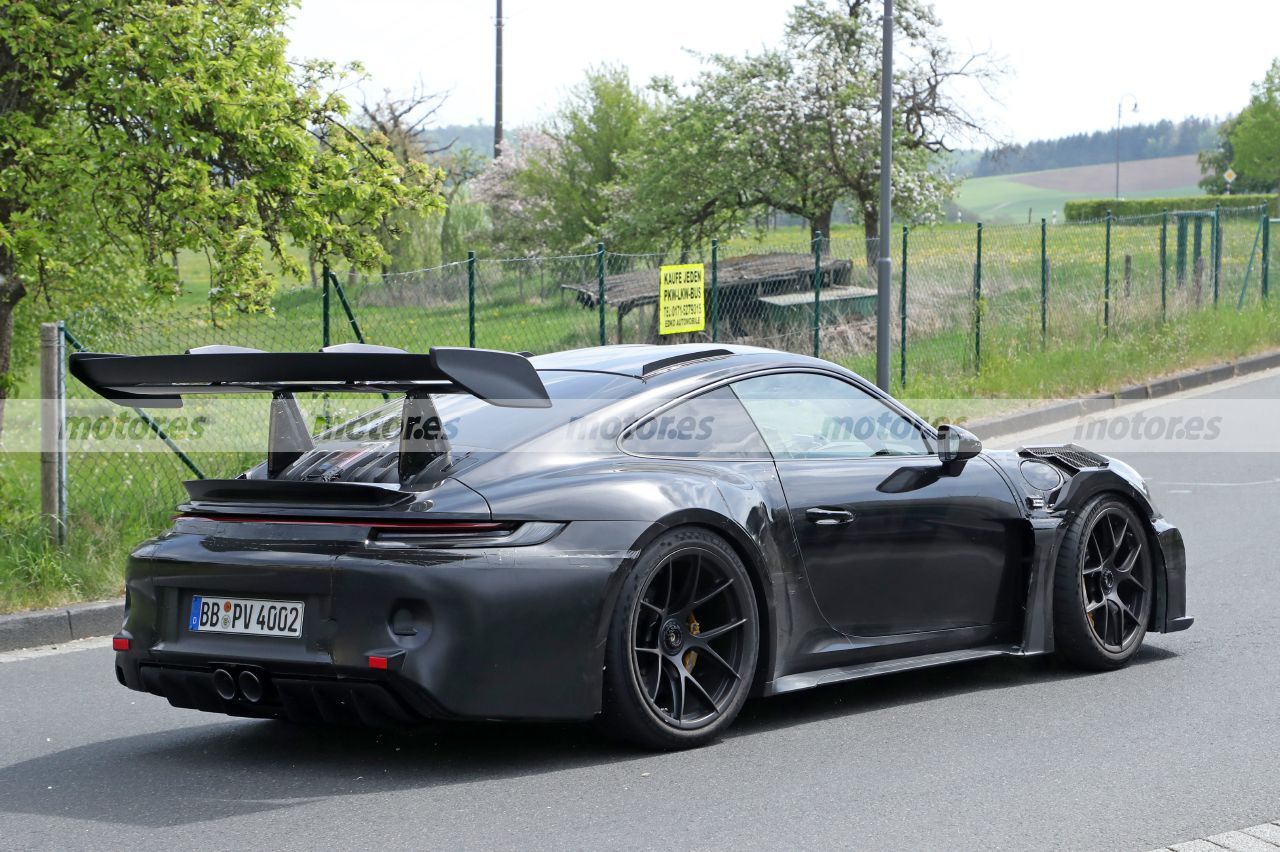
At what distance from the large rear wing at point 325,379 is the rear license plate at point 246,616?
0.57 m

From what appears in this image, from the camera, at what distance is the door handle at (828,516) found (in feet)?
18.8

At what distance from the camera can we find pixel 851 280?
2578cm

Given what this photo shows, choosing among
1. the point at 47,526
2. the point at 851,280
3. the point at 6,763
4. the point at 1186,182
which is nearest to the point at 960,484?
the point at 6,763

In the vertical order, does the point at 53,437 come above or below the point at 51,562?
above

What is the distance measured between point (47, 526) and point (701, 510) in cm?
527

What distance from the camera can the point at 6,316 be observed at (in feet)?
45.6

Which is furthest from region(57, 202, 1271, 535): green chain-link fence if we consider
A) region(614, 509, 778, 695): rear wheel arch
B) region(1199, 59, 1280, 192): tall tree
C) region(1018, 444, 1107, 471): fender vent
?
region(1199, 59, 1280, 192): tall tree

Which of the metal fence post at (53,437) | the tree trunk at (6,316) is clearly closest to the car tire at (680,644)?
the metal fence post at (53,437)

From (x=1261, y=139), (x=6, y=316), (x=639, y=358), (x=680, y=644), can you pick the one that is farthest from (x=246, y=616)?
(x=1261, y=139)

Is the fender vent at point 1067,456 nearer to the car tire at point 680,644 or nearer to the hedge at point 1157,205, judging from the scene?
the car tire at point 680,644

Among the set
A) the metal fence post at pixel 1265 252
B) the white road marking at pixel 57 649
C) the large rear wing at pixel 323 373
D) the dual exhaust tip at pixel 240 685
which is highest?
the metal fence post at pixel 1265 252

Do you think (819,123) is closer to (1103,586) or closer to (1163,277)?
(1163,277)

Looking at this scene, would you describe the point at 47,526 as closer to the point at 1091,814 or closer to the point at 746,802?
the point at 746,802

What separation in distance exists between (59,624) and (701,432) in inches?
162
